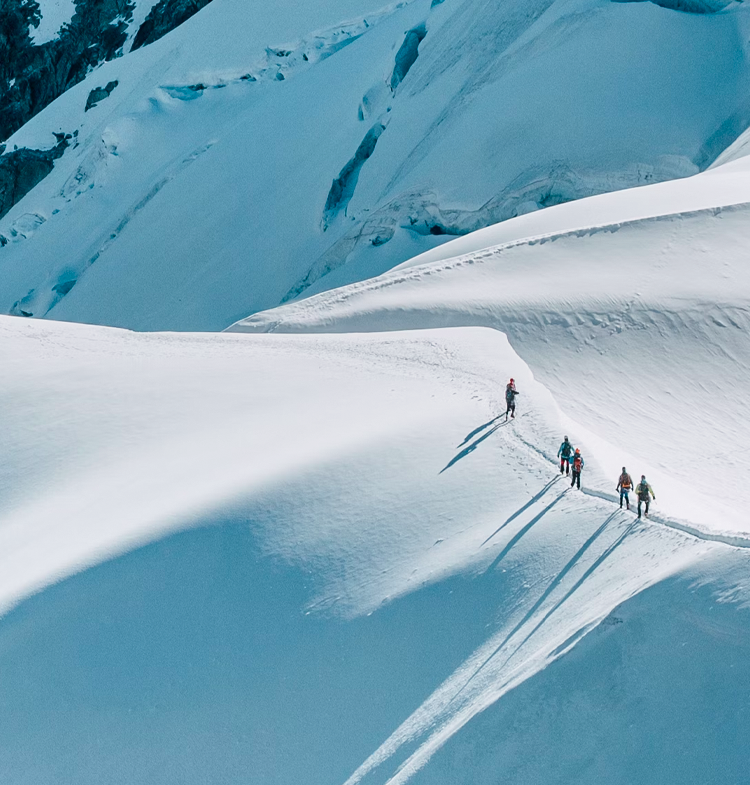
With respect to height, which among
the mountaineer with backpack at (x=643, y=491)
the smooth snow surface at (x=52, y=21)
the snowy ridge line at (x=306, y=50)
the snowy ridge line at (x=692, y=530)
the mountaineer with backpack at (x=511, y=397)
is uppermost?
the smooth snow surface at (x=52, y=21)

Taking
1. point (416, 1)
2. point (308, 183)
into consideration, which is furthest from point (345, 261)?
point (416, 1)

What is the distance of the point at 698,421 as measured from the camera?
62.8ft

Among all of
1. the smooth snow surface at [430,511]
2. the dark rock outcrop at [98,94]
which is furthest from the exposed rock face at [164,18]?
the smooth snow surface at [430,511]

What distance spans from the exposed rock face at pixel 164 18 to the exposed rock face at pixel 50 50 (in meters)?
0.11

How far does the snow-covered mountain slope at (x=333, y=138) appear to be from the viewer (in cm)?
4084

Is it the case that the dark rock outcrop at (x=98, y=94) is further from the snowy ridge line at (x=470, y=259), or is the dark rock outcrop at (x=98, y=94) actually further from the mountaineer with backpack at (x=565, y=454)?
the mountaineer with backpack at (x=565, y=454)

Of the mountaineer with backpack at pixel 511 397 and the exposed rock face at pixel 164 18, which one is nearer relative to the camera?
the mountaineer with backpack at pixel 511 397

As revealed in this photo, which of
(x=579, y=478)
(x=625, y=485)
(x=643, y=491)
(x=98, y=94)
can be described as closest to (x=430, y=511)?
(x=579, y=478)

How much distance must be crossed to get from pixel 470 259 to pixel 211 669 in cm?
1893

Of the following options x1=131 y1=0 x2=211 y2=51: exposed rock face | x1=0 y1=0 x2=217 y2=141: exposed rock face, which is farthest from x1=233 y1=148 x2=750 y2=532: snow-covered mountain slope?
x1=0 y1=0 x2=217 y2=141: exposed rock face

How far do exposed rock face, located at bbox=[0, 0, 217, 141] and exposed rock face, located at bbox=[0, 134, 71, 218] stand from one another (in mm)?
9422

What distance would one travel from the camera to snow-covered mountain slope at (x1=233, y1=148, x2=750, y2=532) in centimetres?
1773

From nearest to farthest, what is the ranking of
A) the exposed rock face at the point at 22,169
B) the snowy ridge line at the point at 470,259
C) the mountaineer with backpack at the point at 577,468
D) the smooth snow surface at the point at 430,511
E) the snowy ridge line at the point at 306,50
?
the smooth snow surface at the point at 430,511 < the mountaineer with backpack at the point at 577,468 < the snowy ridge line at the point at 470,259 < the snowy ridge line at the point at 306,50 < the exposed rock face at the point at 22,169

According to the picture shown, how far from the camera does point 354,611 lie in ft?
40.1
